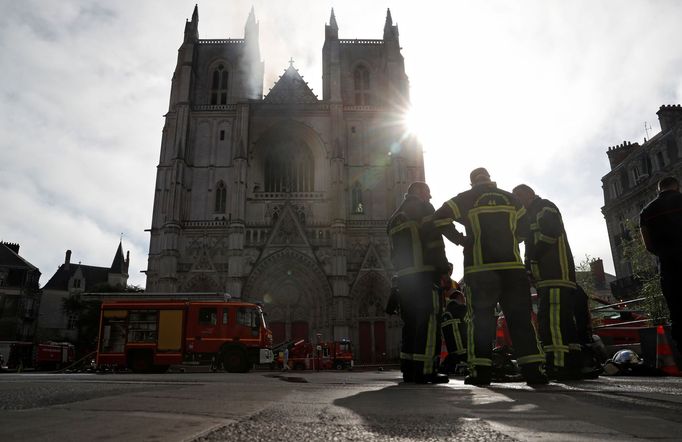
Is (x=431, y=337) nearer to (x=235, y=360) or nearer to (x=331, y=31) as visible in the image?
(x=235, y=360)

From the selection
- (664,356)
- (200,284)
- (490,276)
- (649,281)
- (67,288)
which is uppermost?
(67,288)

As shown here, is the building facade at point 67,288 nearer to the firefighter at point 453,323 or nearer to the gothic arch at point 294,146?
the gothic arch at point 294,146

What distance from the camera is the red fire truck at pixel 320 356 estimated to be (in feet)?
71.8

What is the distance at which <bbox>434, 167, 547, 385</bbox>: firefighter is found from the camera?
423 centimetres

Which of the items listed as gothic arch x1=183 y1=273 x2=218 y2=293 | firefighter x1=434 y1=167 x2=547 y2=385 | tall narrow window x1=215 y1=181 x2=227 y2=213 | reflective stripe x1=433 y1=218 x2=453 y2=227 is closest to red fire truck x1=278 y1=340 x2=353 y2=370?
gothic arch x1=183 y1=273 x2=218 y2=293

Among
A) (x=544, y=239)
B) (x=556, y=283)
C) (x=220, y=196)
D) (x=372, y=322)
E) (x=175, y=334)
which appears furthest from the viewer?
(x=220, y=196)

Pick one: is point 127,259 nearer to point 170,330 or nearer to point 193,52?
point 193,52

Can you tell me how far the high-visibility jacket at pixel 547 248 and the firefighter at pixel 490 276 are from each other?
0.61 metres

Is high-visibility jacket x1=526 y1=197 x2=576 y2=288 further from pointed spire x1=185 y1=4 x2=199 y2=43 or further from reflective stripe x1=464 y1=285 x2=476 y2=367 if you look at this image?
pointed spire x1=185 y1=4 x2=199 y2=43

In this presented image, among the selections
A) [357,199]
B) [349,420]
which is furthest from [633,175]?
[349,420]

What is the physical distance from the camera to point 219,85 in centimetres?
3572

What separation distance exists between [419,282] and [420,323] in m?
0.42

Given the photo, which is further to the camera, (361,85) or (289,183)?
(361,85)

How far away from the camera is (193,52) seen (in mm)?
35125
